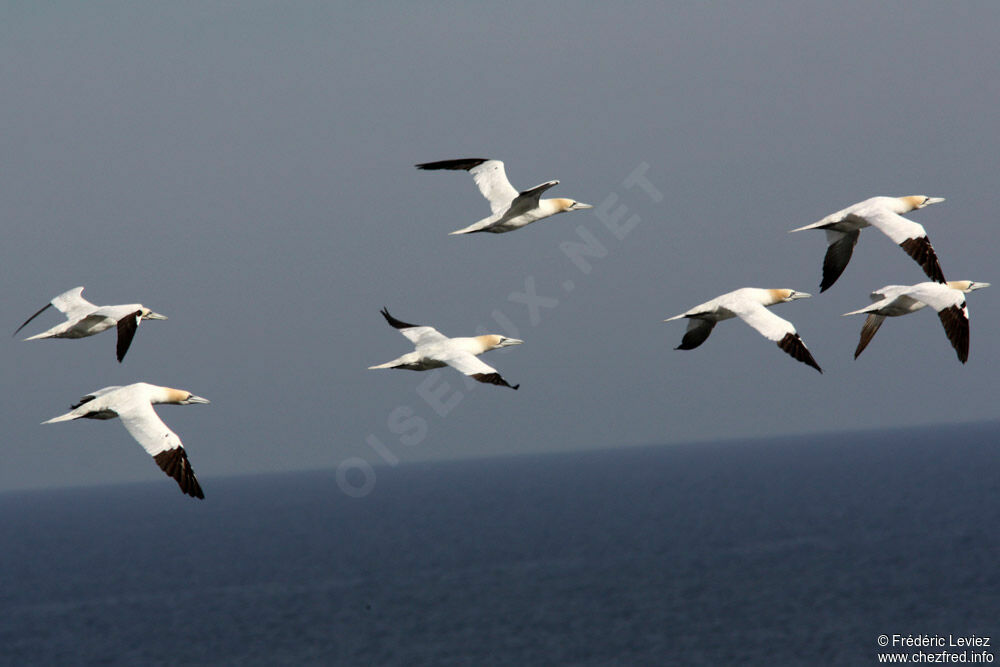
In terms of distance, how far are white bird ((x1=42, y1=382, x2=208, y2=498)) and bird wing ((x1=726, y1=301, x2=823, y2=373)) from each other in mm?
10668

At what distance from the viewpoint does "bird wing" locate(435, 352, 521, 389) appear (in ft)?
67.1

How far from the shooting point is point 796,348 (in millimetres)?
21766

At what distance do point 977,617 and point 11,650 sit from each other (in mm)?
100480

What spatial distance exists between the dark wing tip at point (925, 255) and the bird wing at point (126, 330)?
1500 cm

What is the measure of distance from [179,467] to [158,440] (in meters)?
1.03

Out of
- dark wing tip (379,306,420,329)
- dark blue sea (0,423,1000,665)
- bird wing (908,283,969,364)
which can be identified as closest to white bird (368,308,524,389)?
dark wing tip (379,306,420,329)

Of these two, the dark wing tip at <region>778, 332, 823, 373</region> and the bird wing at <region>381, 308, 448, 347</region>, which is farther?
the bird wing at <region>381, 308, 448, 347</region>

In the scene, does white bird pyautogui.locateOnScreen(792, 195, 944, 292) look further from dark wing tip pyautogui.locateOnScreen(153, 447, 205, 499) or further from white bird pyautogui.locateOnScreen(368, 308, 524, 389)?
dark wing tip pyautogui.locateOnScreen(153, 447, 205, 499)

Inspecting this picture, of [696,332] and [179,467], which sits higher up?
[696,332]

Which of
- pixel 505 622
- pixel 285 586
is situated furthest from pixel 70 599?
pixel 505 622

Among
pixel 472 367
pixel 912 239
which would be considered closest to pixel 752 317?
pixel 912 239

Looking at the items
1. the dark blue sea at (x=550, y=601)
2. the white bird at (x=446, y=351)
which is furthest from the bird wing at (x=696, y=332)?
the dark blue sea at (x=550, y=601)

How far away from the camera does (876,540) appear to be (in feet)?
550

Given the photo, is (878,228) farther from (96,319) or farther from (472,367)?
(96,319)
